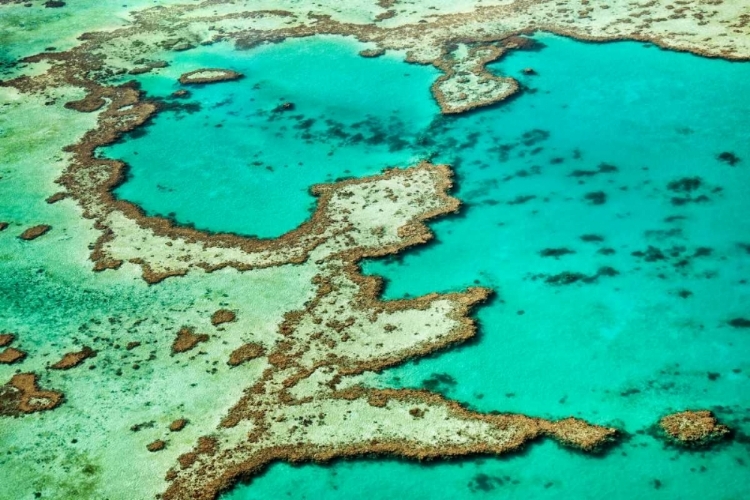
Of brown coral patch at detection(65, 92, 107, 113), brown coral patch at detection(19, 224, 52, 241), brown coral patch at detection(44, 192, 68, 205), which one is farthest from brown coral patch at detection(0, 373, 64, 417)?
brown coral patch at detection(65, 92, 107, 113)

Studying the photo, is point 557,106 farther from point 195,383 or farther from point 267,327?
point 195,383

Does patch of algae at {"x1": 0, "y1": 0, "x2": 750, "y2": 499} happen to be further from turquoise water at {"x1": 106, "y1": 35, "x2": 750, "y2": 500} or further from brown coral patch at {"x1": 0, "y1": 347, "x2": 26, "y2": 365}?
turquoise water at {"x1": 106, "y1": 35, "x2": 750, "y2": 500}

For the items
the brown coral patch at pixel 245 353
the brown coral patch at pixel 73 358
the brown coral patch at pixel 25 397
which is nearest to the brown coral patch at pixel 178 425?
the brown coral patch at pixel 245 353

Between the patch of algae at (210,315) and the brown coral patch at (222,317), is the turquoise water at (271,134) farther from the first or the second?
the brown coral patch at (222,317)

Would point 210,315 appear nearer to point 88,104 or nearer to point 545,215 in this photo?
point 545,215

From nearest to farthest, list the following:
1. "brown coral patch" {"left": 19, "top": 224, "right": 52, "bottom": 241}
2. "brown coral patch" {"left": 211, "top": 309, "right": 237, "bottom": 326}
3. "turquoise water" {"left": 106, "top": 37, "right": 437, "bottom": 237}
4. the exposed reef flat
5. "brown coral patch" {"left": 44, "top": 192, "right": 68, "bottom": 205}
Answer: "brown coral patch" {"left": 211, "top": 309, "right": 237, "bottom": 326} → "brown coral patch" {"left": 19, "top": 224, "right": 52, "bottom": 241} → "turquoise water" {"left": 106, "top": 37, "right": 437, "bottom": 237} → "brown coral patch" {"left": 44, "top": 192, "right": 68, "bottom": 205} → the exposed reef flat
